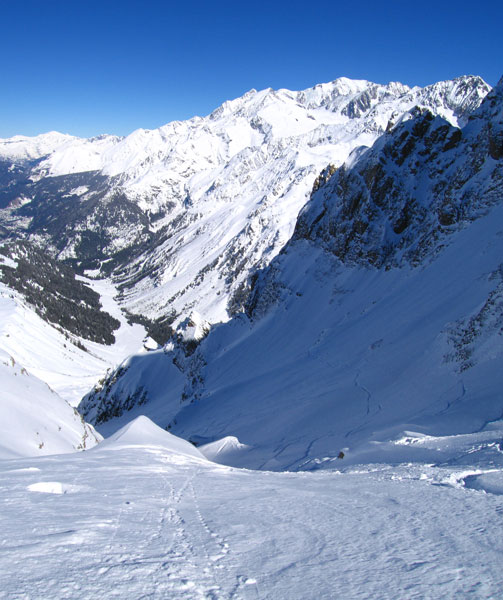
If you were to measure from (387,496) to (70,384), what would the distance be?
289 ft

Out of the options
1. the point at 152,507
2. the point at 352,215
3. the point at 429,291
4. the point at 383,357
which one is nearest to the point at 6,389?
the point at 152,507

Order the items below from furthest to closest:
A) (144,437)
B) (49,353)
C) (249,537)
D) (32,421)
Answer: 1. (49,353)
2. (144,437)
3. (32,421)
4. (249,537)

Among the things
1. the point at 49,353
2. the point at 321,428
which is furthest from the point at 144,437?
the point at 49,353

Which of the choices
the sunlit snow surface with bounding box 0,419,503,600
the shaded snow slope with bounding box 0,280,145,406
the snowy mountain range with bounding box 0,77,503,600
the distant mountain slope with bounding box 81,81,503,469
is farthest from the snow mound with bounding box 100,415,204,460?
the shaded snow slope with bounding box 0,280,145,406

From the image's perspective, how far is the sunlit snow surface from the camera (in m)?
3.66

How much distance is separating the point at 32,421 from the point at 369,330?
26321mm

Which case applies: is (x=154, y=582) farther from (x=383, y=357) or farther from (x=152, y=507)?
(x=383, y=357)

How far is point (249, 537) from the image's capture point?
5.12 meters

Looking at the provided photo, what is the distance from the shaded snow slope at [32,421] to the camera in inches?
579

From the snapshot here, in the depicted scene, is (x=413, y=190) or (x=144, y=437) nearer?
(x=144, y=437)

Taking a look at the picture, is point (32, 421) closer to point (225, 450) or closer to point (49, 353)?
point (225, 450)

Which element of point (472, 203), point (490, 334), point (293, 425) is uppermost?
point (472, 203)

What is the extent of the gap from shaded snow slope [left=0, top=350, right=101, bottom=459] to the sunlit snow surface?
22.6 feet

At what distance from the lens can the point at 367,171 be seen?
52312 mm
